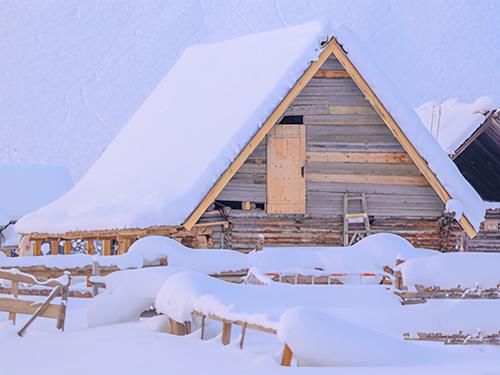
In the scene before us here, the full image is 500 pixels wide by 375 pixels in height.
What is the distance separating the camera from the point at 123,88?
9362 cm

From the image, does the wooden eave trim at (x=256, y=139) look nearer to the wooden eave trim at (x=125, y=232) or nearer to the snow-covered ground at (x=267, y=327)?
the wooden eave trim at (x=125, y=232)

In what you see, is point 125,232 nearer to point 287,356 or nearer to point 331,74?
point 331,74

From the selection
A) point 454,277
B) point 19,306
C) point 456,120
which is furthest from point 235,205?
point 456,120

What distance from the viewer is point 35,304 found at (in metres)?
11.9

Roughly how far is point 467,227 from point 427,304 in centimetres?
826

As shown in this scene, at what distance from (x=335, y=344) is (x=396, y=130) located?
12982mm

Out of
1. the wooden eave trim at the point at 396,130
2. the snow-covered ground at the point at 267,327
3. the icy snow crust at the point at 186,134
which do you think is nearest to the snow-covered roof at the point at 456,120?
the icy snow crust at the point at 186,134

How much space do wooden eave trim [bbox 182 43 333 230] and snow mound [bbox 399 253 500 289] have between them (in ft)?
24.1

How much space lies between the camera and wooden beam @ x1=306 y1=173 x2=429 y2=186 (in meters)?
A: 20.0

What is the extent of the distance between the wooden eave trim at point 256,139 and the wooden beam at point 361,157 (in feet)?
4.92

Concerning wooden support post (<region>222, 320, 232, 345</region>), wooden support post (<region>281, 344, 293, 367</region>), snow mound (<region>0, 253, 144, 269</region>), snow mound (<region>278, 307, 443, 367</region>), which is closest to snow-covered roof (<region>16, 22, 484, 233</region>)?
snow mound (<region>0, 253, 144, 269</region>)

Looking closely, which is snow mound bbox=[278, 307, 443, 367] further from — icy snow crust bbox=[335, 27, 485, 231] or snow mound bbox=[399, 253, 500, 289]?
icy snow crust bbox=[335, 27, 485, 231]

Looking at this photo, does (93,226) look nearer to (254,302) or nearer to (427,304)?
(427,304)

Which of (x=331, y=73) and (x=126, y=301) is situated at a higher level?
(x=331, y=73)
